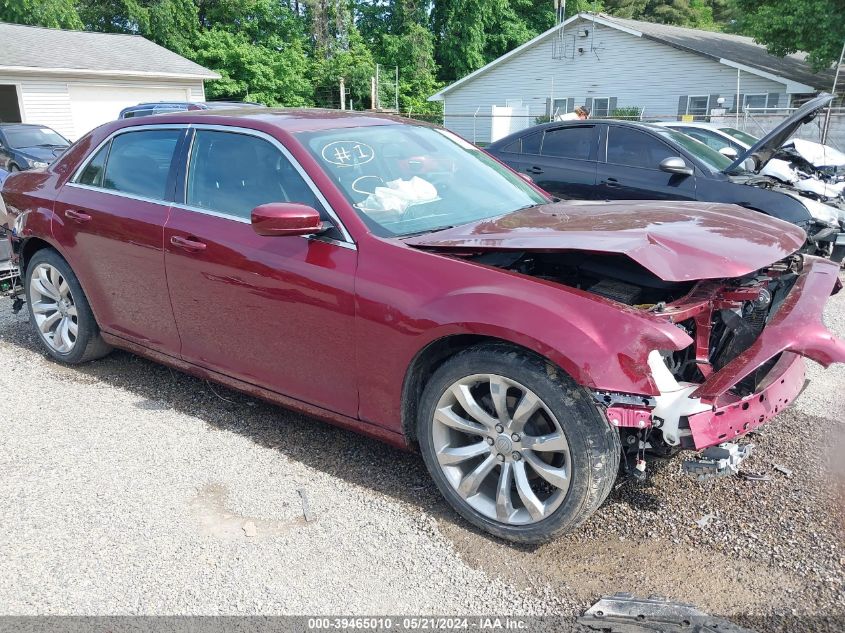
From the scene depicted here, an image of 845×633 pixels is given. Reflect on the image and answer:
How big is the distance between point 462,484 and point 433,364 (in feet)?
1.77

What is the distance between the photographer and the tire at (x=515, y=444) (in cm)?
271

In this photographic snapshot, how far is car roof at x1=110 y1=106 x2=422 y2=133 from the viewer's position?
3.80 metres

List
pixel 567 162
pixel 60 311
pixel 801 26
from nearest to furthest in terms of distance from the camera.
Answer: pixel 60 311 < pixel 567 162 < pixel 801 26

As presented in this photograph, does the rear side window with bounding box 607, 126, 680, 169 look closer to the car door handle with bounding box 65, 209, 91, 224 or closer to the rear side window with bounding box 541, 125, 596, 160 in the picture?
the rear side window with bounding box 541, 125, 596, 160

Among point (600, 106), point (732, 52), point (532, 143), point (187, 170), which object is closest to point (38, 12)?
point (600, 106)

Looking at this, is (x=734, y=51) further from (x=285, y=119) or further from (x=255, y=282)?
(x=255, y=282)

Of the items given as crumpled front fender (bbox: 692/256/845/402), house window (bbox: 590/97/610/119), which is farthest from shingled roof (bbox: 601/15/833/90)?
crumpled front fender (bbox: 692/256/845/402)

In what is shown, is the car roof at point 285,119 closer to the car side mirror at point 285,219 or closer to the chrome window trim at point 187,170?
the chrome window trim at point 187,170

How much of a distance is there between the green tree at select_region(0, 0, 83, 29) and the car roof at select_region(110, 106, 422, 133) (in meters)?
38.2

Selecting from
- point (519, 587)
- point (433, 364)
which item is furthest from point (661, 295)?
point (519, 587)

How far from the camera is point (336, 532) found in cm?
308

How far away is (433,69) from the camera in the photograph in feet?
137

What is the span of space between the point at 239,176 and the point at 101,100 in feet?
86.3

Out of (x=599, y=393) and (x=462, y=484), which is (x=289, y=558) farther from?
(x=599, y=393)
